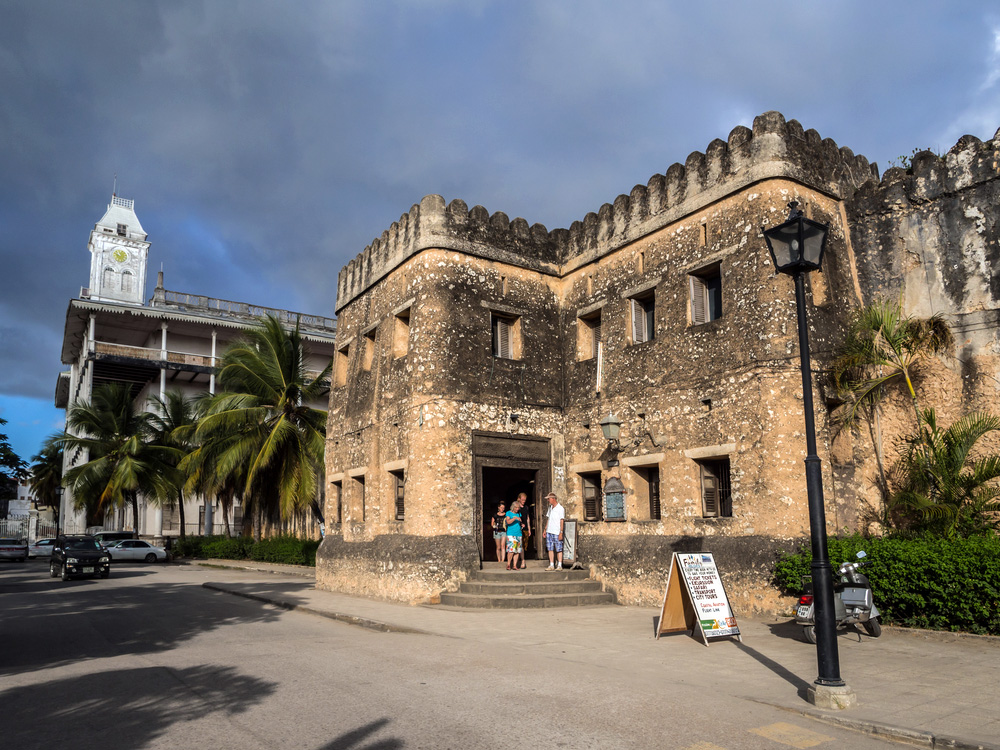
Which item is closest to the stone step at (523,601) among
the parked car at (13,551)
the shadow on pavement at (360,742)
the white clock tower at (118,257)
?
the shadow on pavement at (360,742)

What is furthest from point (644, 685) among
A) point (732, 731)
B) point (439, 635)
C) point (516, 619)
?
point (516, 619)

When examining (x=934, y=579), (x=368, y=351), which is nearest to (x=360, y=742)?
(x=934, y=579)

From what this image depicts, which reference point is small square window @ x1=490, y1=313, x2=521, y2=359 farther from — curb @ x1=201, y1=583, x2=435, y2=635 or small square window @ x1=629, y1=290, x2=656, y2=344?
curb @ x1=201, y1=583, x2=435, y2=635

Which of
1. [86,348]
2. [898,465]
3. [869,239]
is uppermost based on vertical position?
[86,348]

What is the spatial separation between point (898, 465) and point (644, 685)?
7.45 metres

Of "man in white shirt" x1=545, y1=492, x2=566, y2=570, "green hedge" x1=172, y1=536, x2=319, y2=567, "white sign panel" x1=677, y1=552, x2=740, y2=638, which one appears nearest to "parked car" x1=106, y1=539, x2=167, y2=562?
"green hedge" x1=172, y1=536, x2=319, y2=567

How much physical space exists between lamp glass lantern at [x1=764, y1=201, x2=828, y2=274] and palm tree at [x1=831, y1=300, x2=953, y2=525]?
17.6ft

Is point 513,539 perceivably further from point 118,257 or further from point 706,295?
point 118,257

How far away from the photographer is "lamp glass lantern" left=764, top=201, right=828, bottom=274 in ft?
23.9

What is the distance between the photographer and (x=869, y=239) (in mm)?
13477

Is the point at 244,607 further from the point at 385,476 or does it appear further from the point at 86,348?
the point at 86,348

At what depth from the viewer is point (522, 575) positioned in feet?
47.4

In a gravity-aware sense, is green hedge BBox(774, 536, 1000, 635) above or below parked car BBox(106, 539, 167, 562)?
above

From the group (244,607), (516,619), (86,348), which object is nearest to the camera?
(516,619)
